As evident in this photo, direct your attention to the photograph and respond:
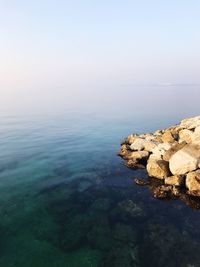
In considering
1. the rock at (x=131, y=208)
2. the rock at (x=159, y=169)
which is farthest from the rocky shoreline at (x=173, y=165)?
the rock at (x=131, y=208)

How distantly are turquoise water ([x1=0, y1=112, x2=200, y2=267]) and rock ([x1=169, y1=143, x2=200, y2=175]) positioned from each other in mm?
3439

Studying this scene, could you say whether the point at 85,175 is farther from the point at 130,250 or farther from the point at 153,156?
the point at 130,250

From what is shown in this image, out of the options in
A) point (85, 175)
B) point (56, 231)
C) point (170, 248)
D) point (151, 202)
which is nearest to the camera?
point (170, 248)

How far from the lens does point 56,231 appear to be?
18734 millimetres

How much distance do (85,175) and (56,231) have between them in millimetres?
10775

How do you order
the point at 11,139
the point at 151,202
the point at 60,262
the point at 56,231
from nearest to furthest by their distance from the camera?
the point at 60,262 → the point at 56,231 → the point at 151,202 → the point at 11,139

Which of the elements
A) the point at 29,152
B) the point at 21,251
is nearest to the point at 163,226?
the point at 21,251

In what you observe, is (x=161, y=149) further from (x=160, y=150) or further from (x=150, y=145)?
(x=150, y=145)

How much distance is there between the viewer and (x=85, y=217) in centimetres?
2058

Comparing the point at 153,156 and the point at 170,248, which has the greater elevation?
the point at 153,156

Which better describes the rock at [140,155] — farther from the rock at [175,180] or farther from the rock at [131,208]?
the rock at [131,208]

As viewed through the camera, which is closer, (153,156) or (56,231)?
(56,231)

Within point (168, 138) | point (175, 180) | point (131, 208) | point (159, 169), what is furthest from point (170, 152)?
point (131, 208)

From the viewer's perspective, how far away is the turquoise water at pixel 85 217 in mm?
16141
